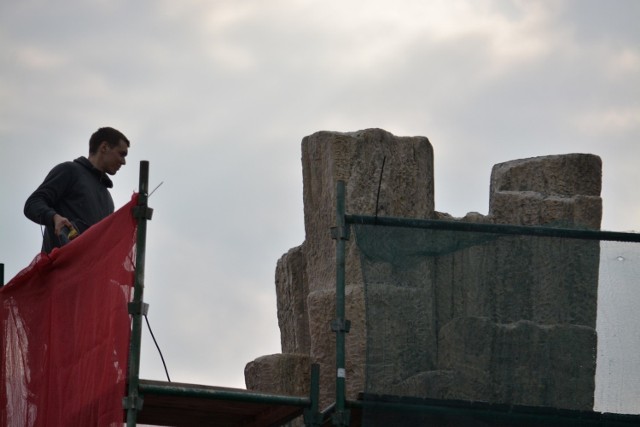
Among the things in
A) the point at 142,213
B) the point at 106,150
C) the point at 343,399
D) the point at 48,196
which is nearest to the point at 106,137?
the point at 106,150

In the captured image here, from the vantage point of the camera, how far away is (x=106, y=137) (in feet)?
42.0

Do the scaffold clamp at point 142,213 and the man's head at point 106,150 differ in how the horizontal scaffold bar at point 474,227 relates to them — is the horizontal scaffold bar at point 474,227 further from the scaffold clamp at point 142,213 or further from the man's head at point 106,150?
the man's head at point 106,150

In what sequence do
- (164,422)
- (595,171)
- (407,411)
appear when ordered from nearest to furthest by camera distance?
1. (407,411)
2. (164,422)
3. (595,171)

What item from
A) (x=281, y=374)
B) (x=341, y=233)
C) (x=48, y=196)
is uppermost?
(x=48, y=196)

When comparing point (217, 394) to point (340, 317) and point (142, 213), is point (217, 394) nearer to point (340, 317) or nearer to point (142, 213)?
point (340, 317)

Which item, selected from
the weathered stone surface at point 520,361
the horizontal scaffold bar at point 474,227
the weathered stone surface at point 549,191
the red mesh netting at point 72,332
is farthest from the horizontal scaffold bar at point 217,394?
the weathered stone surface at point 549,191

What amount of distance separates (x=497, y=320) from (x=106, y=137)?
3.13m

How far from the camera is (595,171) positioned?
13375 mm

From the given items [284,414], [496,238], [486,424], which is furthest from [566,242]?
[284,414]

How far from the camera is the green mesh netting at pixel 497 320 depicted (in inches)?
443

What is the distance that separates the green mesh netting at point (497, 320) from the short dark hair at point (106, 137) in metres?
2.14

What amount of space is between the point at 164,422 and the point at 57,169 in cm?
184

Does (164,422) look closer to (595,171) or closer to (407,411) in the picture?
(407,411)

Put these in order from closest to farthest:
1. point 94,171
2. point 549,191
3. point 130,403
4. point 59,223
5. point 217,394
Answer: point 130,403 < point 217,394 < point 59,223 < point 94,171 < point 549,191
